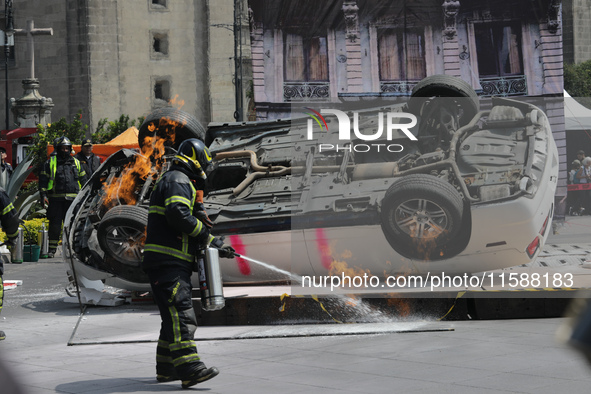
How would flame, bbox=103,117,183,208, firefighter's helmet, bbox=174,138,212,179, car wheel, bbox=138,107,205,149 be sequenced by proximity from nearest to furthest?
firefighter's helmet, bbox=174,138,212,179, flame, bbox=103,117,183,208, car wheel, bbox=138,107,205,149

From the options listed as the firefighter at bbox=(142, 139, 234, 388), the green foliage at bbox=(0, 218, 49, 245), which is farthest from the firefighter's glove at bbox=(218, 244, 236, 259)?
the green foliage at bbox=(0, 218, 49, 245)

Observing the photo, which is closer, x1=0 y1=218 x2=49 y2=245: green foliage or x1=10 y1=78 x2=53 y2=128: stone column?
x1=0 y1=218 x2=49 y2=245: green foliage

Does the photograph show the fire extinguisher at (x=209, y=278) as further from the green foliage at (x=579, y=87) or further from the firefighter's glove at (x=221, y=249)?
the green foliage at (x=579, y=87)

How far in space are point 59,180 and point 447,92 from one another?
29.8 feet

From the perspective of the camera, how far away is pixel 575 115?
300 inches

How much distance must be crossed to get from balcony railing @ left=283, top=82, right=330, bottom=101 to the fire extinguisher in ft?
6.92

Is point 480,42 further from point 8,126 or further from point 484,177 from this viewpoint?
point 8,126

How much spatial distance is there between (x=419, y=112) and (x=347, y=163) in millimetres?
789

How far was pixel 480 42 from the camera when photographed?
786cm

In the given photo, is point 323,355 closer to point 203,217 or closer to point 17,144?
point 203,217

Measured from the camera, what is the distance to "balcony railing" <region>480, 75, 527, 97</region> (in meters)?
7.78

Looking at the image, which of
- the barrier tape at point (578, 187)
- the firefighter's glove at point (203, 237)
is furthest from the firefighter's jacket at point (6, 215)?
the barrier tape at point (578, 187)

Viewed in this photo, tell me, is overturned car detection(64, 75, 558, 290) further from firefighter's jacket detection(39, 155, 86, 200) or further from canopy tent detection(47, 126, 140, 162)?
canopy tent detection(47, 126, 140, 162)

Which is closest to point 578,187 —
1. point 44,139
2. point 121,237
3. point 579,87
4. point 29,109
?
point 121,237
